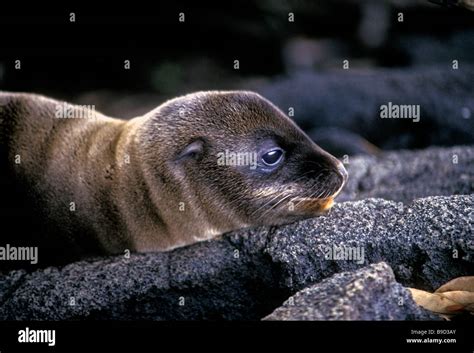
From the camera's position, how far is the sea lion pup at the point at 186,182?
552 centimetres

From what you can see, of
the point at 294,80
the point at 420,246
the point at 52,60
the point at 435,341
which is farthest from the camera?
the point at 52,60

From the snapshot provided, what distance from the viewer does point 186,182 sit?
5.55 m

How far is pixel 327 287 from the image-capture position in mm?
4402

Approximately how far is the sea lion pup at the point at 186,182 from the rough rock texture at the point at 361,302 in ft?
4.02

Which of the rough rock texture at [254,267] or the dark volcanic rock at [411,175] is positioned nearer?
the rough rock texture at [254,267]

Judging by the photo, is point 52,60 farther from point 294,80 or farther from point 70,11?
point 294,80

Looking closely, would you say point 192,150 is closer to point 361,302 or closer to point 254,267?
point 254,267

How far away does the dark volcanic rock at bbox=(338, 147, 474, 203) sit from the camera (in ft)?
21.1

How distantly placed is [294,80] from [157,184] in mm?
6427

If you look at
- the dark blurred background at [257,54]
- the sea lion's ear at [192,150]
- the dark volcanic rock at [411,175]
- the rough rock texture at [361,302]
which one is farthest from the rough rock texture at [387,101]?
the rough rock texture at [361,302]

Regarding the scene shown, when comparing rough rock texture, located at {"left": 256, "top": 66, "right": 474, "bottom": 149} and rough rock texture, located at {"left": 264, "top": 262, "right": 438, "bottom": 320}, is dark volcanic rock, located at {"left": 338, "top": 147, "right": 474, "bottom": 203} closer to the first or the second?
rough rock texture, located at {"left": 256, "top": 66, "right": 474, "bottom": 149}

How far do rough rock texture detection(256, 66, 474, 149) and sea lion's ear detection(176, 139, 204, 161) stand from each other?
5.01 meters

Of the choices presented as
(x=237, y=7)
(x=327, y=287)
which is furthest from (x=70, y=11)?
(x=327, y=287)

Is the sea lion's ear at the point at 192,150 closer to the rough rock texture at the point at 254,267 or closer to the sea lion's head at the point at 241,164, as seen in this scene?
the sea lion's head at the point at 241,164
